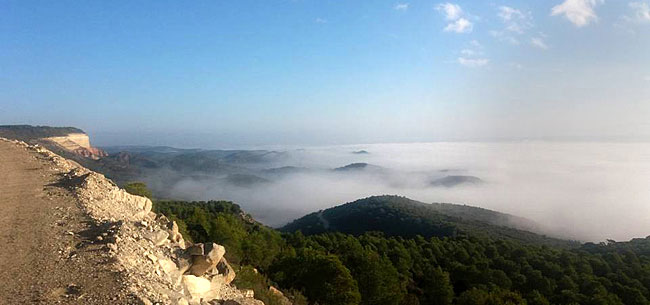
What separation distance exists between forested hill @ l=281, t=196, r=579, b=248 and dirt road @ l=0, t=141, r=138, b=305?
87877 millimetres

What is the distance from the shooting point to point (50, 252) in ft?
33.9

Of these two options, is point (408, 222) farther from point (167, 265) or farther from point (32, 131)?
point (32, 131)

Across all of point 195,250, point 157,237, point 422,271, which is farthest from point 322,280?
point 422,271

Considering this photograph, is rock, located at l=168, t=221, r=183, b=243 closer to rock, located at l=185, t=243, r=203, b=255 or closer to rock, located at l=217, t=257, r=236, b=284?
rock, located at l=185, t=243, r=203, b=255

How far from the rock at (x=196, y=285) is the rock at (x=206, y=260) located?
425 mm

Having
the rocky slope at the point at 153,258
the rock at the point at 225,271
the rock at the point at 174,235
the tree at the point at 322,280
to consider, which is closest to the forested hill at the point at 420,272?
the tree at the point at 322,280

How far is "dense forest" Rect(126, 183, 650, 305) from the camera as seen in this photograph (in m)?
29.0

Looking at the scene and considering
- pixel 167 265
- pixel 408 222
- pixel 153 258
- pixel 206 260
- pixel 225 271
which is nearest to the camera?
pixel 153 258

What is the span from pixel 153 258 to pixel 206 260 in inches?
68.4

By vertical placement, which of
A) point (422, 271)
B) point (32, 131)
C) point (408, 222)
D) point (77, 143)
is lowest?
point (408, 222)

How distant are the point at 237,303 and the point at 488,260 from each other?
54703 millimetres

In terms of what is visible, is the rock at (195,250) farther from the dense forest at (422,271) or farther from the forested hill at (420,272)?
the dense forest at (422,271)

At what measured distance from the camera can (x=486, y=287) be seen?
145ft

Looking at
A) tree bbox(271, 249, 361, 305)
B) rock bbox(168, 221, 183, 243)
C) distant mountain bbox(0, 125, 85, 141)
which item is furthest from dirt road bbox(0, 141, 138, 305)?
distant mountain bbox(0, 125, 85, 141)
